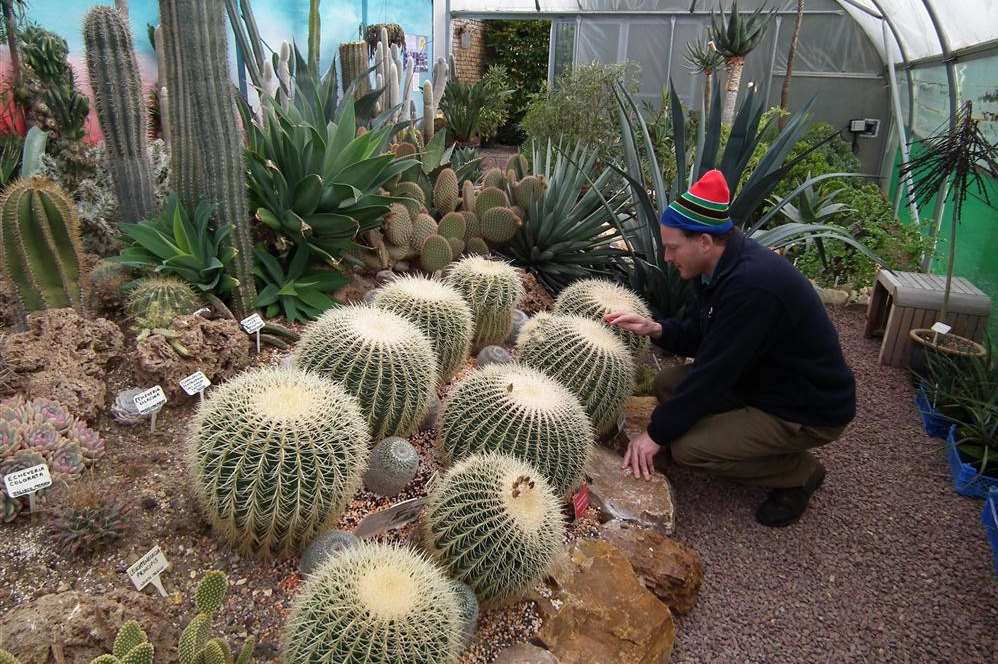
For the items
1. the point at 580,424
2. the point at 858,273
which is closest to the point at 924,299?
the point at 858,273

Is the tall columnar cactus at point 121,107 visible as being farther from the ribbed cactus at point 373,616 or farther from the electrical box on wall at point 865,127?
the electrical box on wall at point 865,127

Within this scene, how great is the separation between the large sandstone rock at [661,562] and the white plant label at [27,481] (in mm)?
1825

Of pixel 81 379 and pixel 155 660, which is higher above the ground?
pixel 81 379

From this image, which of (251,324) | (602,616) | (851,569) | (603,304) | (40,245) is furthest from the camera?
(603,304)

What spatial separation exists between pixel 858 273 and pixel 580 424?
427cm

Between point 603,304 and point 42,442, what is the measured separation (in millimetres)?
2302

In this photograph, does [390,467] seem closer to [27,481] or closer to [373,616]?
[373,616]

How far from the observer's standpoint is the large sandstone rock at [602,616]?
191 cm

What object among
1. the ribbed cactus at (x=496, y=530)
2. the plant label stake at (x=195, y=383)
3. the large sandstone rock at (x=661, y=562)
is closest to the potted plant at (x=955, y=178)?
the large sandstone rock at (x=661, y=562)

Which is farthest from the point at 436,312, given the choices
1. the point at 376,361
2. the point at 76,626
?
the point at 76,626

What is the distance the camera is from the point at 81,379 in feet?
7.94

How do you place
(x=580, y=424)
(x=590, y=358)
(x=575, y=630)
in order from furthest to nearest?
(x=590, y=358), (x=580, y=424), (x=575, y=630)

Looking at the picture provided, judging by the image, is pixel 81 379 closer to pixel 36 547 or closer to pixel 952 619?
pixel 36 547

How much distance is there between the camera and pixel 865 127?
9617 mm
